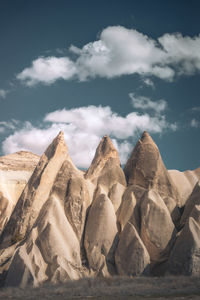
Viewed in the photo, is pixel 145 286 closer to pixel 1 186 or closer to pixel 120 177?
pixel 120 177

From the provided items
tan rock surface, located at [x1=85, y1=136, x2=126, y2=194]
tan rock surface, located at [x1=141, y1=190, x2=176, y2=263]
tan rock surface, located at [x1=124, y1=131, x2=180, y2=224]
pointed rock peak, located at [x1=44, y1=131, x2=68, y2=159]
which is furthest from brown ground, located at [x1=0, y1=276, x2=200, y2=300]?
pointed rock peak, located at [x1=44, y1=131, x2=68, y2=159]

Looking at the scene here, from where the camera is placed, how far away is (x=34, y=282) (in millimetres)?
16062

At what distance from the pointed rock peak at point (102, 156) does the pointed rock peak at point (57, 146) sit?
2.74 metres

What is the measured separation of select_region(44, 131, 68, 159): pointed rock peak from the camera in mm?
24375

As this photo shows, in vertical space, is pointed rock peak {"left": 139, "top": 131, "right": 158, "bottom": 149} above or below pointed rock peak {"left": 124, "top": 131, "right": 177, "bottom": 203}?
above

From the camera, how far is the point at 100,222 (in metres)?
19.5

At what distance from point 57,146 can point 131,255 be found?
10343 millimetres

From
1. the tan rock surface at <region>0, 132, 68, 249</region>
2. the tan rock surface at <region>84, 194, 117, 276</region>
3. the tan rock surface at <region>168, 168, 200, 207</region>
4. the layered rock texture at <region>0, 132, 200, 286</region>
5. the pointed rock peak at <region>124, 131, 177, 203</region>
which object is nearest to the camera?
the layered rock texture at <region>0, 132, 200, 286</region>

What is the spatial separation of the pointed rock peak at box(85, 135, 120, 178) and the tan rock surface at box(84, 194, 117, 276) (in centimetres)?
490

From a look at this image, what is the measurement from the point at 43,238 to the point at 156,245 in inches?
255

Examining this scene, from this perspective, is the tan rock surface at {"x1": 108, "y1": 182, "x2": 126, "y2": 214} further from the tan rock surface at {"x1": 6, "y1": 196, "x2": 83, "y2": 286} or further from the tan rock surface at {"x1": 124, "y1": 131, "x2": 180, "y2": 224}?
the tan rock surface at {"x1": 6, "y1": 196, "x2": 83, "y2": 286}

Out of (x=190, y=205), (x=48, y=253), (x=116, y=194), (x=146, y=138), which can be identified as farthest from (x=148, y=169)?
(x=48, y=253)

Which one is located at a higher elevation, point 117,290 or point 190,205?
point 190,205

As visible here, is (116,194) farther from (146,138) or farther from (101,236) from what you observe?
(146,138)
